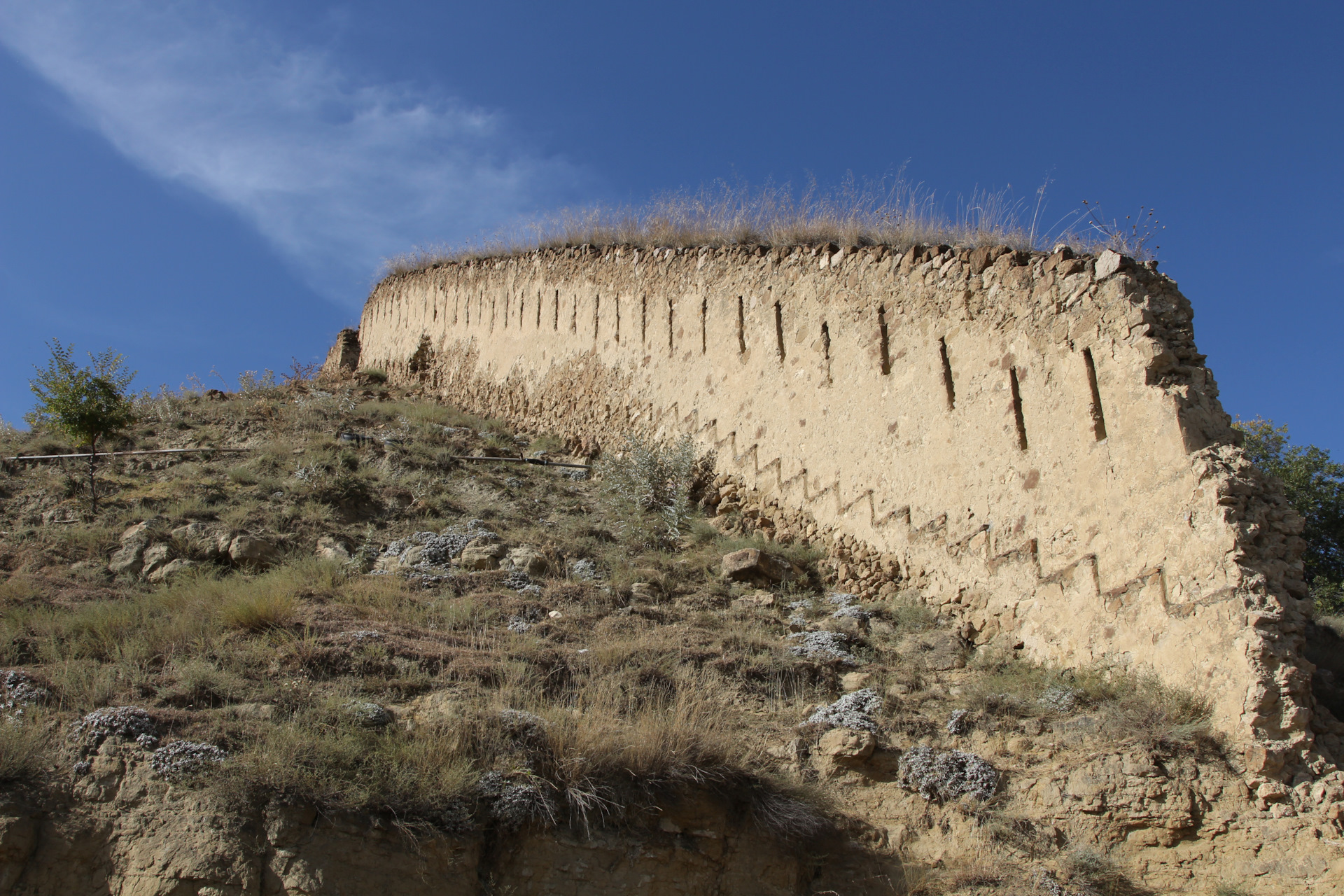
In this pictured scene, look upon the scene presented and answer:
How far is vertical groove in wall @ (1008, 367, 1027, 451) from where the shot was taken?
7329mm

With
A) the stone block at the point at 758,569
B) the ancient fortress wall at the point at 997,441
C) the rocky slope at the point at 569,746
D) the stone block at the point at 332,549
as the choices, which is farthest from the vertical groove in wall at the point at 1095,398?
the stone block at the point at 332,549

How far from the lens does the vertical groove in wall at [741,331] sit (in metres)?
10.6

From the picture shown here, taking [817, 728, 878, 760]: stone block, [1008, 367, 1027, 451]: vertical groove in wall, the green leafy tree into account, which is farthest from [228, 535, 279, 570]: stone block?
the green leafy tree

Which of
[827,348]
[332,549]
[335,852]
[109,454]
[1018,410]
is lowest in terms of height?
[335,852]

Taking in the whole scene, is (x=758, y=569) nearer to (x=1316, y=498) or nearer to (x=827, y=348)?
(x=827, y=348)

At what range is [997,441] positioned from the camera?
751 cm

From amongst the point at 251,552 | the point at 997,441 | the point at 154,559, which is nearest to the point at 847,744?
the point at 997,441

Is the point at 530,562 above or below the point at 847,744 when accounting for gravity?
above

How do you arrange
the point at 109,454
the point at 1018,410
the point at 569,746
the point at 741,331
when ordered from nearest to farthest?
1. the point at 569,746
2. the point at 1018,410
3. the point at 741,331
4. the point at 109,454

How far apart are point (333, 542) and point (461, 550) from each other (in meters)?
1.29

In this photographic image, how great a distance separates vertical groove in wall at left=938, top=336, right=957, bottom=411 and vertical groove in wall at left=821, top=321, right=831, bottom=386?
1.39 metres

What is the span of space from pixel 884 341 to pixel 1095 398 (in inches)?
93.0

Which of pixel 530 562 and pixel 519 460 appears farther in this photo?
pixel 519 460

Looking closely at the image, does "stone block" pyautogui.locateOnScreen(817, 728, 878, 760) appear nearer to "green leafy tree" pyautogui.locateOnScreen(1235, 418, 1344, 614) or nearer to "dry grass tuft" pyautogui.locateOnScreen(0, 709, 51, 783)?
"dry grass tuft" pyautogui.locateOnScreen(0, 709, 51, 783)
